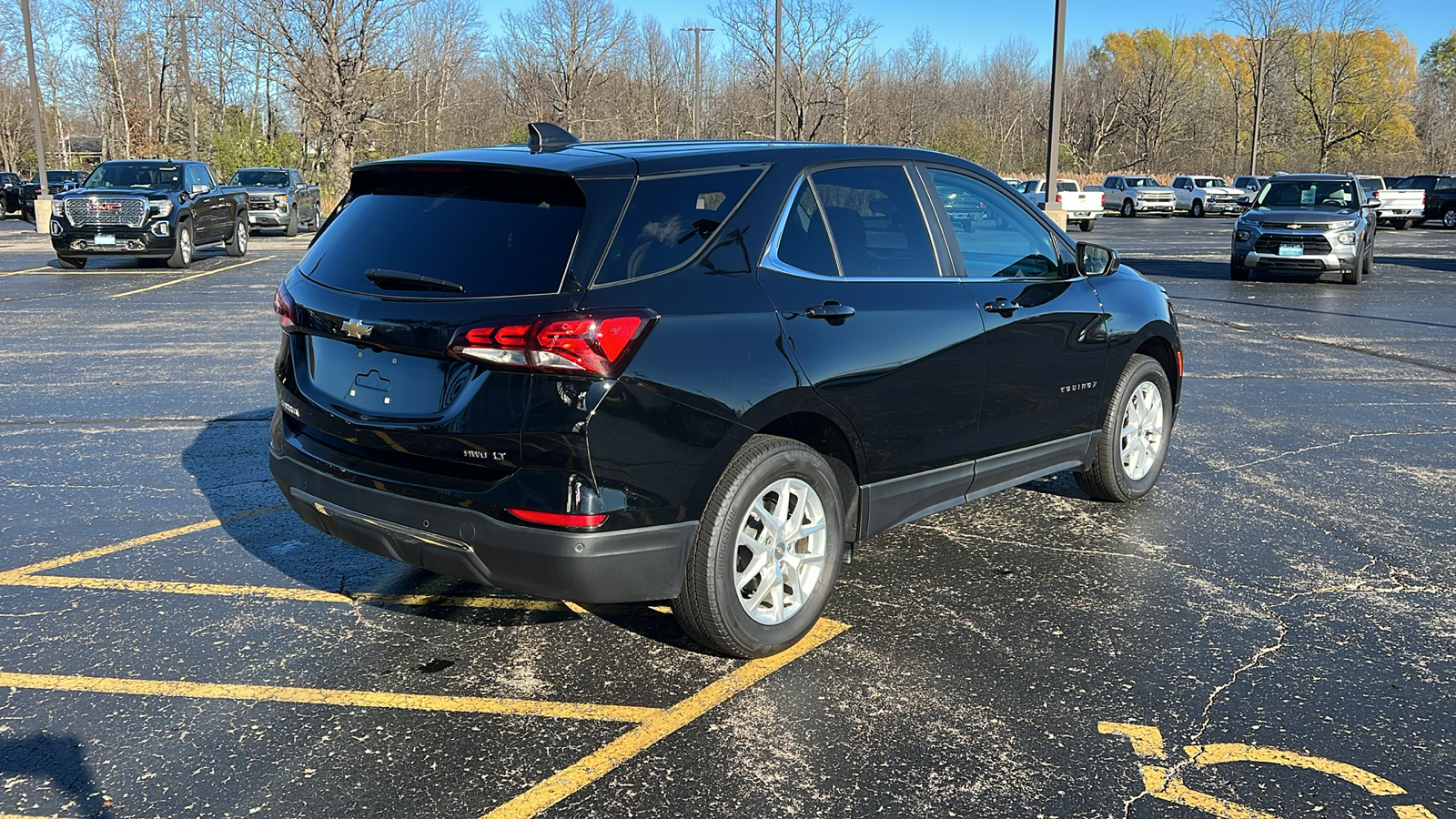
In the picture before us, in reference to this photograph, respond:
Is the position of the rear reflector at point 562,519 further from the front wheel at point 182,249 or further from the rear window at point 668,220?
the front wheel at point 182,249

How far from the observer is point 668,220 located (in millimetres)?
3797

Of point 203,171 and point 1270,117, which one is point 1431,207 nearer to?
point 203,171

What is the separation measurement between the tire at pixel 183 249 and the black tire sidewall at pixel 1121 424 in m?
18.4

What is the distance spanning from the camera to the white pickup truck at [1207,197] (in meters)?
51.8

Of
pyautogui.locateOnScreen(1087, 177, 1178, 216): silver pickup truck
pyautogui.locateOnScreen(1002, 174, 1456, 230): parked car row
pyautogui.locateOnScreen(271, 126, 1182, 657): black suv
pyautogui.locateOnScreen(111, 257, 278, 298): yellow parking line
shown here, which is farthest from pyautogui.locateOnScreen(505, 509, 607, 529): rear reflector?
pyautogui.locateOnScreen(1087, 177, 1178, 216): silver pickup truck

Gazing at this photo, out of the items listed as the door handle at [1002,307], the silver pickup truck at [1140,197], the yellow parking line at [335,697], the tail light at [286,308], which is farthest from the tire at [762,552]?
the silver pickup truck at [1140,197]

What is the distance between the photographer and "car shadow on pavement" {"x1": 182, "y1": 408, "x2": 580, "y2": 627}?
4562 millimetres

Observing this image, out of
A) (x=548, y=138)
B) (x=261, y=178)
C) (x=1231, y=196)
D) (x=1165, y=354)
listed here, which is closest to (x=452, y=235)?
(x=548, y=138)

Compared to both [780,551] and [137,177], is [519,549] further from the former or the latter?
[137,177]

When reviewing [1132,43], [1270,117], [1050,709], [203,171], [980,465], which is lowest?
[1050,709]

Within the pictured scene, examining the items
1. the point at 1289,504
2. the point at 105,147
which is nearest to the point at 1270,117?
the point at 105,147

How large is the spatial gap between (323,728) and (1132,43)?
117m

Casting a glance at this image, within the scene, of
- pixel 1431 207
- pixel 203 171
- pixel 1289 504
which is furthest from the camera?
pixel 1431 207

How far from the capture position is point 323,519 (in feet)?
13.1
